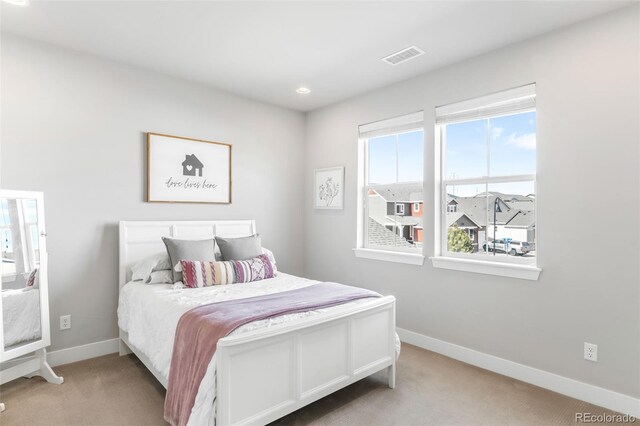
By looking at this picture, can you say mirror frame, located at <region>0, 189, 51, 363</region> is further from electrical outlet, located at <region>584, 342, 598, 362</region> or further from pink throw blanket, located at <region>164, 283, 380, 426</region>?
electrical outlet, located at <region>584, 342, 598, 362</region>

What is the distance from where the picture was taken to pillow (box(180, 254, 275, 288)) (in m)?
2.85

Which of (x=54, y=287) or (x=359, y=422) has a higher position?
(x=54, y=287)

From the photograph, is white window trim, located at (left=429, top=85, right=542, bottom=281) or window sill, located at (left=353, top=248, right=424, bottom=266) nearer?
white window trim, located at (left=429, top=85, right=542, bottom=281)

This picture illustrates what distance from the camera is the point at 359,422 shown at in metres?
2.13

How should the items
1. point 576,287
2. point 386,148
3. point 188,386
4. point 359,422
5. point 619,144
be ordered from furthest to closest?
1. point 386,148
2. point 576,287
3. point 619,144
4. point 359,422
5. point 188,386

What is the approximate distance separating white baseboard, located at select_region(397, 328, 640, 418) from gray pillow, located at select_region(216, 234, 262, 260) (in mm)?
1759

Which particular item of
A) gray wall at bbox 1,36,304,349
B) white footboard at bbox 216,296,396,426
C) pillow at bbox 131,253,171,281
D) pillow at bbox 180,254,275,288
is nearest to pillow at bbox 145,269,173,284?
pillow at bbox 131,253,171,281

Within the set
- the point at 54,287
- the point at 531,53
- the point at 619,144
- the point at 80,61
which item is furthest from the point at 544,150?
the point at 54,287

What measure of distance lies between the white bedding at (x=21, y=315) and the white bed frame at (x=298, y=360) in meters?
0.76

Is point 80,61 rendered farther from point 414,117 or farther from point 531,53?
point 531,53

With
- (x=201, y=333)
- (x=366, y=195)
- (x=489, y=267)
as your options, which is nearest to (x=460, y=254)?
(x=489, y=267)

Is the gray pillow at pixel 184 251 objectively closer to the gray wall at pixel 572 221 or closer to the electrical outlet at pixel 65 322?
the electrical outlet at pixel 65 322

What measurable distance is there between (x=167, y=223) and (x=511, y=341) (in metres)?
3.22

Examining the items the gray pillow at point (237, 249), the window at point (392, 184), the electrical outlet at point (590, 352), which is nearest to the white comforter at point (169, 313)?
the gray pillow at point (237, 249)
